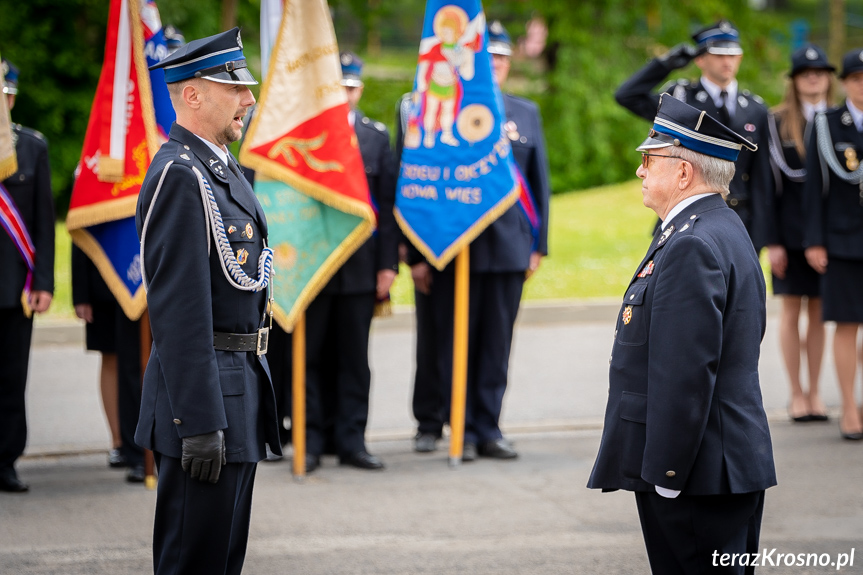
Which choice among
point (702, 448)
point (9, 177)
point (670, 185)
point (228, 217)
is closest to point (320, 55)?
point (9, 177)

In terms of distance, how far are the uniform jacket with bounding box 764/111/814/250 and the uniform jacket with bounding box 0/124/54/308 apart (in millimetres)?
4512

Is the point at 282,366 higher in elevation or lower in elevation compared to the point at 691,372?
lower

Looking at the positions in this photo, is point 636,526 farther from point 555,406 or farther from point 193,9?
point 193,9

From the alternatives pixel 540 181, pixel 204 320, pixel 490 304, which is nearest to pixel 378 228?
pixel 490 304

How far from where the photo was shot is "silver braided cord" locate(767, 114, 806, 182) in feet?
Result: 22.8

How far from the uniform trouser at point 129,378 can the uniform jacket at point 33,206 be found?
47 centimetres

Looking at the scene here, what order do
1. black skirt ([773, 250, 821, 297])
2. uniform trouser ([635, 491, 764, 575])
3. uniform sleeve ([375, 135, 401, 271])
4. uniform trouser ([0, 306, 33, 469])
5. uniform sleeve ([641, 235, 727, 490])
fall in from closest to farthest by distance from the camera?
uniform sleeve ([641, 235, 727, 490]), uniform trouser ([635, 491, 764, 575]), uniform trouser ([0, 306, 33, 469]), uniform sleeve ([375, 135, 401, 271]), black skirt ([773, 250, 821, 297])

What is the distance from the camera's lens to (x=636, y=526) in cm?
493

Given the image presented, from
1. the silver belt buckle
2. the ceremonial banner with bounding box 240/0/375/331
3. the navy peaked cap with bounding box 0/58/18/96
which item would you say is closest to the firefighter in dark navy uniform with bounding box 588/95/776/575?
the silver belt buckle

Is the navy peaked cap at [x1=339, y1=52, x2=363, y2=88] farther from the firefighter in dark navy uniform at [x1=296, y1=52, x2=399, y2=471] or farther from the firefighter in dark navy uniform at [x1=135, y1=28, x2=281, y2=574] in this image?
the firefighter in dark navy uniform at [x1=135, y1=28, x2=281, y2=574]

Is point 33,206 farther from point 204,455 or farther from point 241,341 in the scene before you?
point 204,455

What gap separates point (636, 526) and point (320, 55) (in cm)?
295

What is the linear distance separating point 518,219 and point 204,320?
11.2 feet

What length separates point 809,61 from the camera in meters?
6.84
